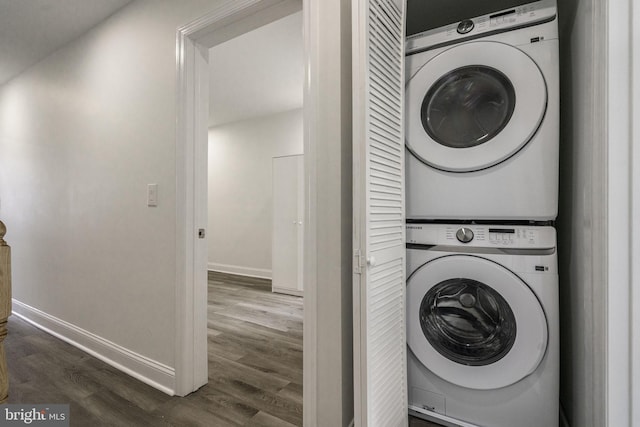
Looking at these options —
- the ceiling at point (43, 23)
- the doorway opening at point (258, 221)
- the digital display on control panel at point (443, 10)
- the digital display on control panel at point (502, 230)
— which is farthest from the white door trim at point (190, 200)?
the digital display on control panel at point (502, 230)

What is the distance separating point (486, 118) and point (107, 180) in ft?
7.52

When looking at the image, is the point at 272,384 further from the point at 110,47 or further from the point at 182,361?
the point at 110,47

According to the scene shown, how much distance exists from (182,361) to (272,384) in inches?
20.0

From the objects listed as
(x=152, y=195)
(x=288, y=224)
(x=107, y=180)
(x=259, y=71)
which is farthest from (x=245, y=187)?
(x=152, y=195)

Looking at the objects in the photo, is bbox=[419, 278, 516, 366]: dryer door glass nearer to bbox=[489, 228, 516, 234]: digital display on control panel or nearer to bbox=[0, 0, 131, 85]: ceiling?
bbox=[489, 228, 516, 234]: digital display on control panel

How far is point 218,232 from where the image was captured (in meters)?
5.35

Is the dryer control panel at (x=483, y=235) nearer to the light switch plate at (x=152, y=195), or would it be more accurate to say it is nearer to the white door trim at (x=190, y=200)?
the white door trim at (x=190, y=200)

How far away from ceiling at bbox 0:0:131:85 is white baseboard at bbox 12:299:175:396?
2.18 meters

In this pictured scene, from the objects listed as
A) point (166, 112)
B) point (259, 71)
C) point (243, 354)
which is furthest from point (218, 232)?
point (166, 112)

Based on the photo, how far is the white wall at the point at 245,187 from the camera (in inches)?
183

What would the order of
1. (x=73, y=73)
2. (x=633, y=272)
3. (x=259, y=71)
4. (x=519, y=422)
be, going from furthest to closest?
(x=259, y=71)
(x=73, y=73)
(x=519, y=422)
(x=633, y=272)

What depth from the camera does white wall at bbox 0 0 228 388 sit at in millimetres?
1776

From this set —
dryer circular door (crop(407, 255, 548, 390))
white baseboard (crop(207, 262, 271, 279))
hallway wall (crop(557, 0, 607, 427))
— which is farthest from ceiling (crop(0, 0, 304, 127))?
white baseboard (crop(207, 262, 271, 279))

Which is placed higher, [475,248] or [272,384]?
[475,248]
